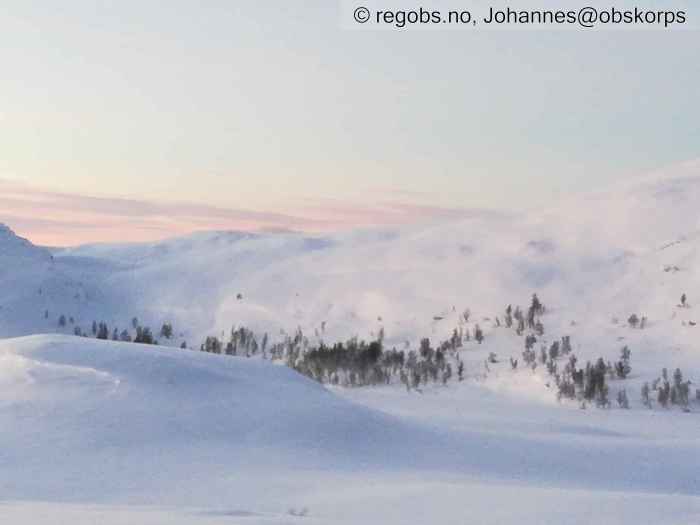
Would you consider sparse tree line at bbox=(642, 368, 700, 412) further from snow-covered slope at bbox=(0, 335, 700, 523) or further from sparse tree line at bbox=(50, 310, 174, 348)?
sparse tree line at bbox=(50, 310, 174, 348)

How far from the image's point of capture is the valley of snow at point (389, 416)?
10484 millimetres

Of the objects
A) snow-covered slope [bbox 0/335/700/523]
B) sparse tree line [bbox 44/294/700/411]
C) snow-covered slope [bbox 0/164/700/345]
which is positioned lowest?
snow-covered slope [bbox 0/335/700/523]

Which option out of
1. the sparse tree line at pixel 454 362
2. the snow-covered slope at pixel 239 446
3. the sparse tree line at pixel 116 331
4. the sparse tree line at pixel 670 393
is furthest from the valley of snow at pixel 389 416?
the sparse tree line at pixel 116 331

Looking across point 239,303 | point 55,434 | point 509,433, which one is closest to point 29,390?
point 55,434

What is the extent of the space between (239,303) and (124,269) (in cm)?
2161

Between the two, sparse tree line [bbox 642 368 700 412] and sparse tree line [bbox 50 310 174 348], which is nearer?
sparse tree line [bbox 642 368 700 412]

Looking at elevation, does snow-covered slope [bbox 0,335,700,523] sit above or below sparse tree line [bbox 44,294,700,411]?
below

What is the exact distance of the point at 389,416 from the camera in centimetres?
1772

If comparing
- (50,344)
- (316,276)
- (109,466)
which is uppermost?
(316,276)

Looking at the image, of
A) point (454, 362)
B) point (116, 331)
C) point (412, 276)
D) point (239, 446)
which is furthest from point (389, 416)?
point (412, 276)

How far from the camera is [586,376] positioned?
31.2 m

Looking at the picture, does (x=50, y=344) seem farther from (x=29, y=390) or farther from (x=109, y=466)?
(x=109, y=466)

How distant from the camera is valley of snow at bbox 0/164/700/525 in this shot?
413 inches

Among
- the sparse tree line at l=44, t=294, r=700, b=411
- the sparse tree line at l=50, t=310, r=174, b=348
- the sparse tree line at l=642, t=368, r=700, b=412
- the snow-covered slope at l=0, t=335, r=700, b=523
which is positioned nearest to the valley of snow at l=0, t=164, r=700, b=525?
the snow-covered slope at l=0, t=335, r=700, b=523
